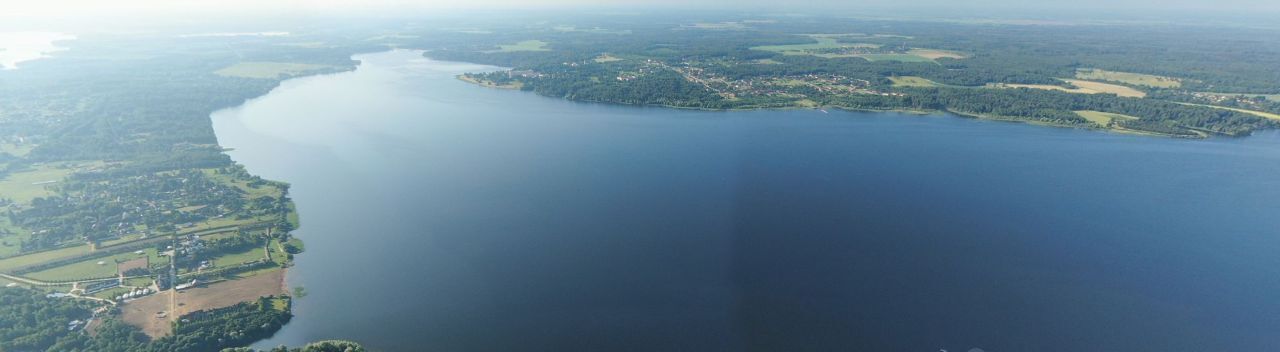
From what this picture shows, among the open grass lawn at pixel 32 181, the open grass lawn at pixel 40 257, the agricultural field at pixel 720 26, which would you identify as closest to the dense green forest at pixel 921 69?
the agricultural field at pixel 720 26

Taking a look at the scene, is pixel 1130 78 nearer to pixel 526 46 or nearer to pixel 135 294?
pixel 526 46

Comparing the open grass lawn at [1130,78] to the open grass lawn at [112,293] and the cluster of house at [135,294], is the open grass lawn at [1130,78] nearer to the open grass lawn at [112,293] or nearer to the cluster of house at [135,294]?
the cluster of house at [135,294]

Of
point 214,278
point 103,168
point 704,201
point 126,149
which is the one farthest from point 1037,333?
point 126,149

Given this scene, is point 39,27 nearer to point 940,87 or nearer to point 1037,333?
point 940,87

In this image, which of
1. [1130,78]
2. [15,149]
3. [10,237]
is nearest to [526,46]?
[15,149]

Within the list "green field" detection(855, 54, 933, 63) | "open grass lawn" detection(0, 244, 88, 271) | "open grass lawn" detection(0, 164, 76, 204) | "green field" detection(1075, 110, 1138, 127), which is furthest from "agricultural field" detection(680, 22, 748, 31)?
"open grass lawn" detection(0, 244, 88, 271)

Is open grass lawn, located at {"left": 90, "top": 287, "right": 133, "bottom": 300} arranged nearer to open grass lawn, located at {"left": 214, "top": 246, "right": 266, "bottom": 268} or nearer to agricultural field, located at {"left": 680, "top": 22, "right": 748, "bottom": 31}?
open grass lawn, located at {"left": 214, "top": 246, "right": 266, "bottom": 268}
